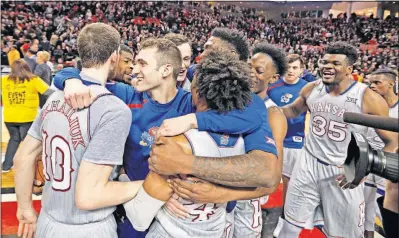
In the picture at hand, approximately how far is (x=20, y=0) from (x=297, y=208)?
17.9 meters

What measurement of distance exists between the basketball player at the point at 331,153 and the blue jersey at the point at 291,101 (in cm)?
96

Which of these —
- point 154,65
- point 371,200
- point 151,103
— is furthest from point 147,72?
point 371,200

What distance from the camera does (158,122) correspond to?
196 cm

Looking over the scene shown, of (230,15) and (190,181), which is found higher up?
(230,15)

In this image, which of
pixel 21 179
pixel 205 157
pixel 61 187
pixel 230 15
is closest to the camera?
pixel 205 157

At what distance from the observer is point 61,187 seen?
169 centimetres

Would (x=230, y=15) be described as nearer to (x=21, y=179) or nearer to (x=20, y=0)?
(x=20, y=0)

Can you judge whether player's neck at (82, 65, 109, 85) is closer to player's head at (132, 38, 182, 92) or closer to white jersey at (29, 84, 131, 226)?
white jersey at (29, 84, 131, 226)

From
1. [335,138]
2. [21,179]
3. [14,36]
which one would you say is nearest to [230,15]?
[14,36]

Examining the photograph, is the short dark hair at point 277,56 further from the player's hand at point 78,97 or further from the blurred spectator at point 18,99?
the blurred spectator at point 18,99

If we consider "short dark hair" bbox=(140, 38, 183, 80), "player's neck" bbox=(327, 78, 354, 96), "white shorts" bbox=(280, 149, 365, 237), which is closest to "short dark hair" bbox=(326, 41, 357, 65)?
"player's neck" bbox=(327, 78, 354, 96)

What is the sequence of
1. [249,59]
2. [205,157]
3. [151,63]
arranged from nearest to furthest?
[205,157], [151,63], [249,59]

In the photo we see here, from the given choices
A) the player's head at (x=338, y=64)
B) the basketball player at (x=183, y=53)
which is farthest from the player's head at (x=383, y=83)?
the basketball player at (x=183, y=53)

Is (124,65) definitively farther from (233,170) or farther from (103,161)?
(233,170)
